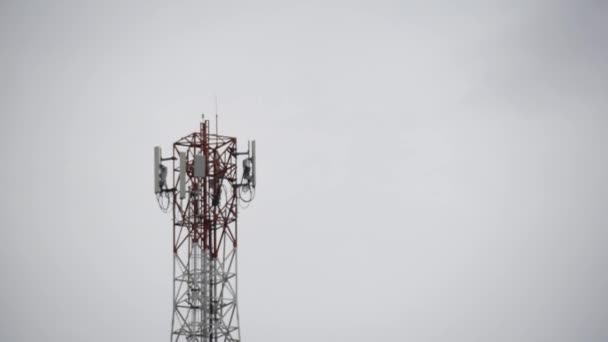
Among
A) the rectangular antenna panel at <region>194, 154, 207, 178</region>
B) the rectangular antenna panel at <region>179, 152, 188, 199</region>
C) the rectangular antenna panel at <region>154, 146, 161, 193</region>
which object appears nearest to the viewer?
the rectangular antenna panel at <region>179, 152, 188, 199</region>

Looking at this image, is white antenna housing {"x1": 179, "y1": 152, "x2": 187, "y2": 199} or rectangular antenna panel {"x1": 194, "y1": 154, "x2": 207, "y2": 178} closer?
white antenna housing {"x1": 179, "y1": 152, "x2": 187, "y2": 199}

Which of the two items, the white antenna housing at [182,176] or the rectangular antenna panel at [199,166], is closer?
the white antenna housing at [182,176]

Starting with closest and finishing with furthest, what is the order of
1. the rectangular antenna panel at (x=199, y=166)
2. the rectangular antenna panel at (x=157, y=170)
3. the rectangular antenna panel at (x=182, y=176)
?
1. the rectangular antenna panel at (x=182, y=176)
2. the rectangular antenna panel at (x=199, y=166)
3. the rectangular antenna panel at (x=157, y=170)

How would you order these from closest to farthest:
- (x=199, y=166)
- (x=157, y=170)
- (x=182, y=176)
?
Result: (x=182, y=176), (x=199, y=166), (x=157, y=170)

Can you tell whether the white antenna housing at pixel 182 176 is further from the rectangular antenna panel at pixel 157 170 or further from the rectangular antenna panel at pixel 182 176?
the rectangular antenna panel at pixel 157 170

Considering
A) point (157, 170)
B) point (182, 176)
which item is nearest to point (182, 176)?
point (182, 176)

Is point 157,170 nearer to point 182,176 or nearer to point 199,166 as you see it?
point 182,176

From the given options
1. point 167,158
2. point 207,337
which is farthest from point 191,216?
point 207,337

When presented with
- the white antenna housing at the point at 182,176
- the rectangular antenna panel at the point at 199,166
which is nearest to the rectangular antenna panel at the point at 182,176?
the white antenna housing at the point at 182,176

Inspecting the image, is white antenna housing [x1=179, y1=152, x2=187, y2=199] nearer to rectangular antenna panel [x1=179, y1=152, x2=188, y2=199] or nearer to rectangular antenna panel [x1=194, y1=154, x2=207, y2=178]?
rectangular antenna panel [x1=179, y1=152, x2=188, y2=199]

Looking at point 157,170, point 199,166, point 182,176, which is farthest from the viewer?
point 157,170

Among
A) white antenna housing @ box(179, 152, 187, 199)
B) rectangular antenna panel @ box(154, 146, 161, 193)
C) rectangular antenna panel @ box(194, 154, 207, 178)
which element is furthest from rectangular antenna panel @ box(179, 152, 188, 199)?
rectangular antenna panel @ box(154, 146, 161, 193)

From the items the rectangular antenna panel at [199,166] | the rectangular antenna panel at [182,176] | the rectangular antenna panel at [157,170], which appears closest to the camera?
the rectangular antenna panel at [182,176]

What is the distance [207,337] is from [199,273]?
251 centimetres
